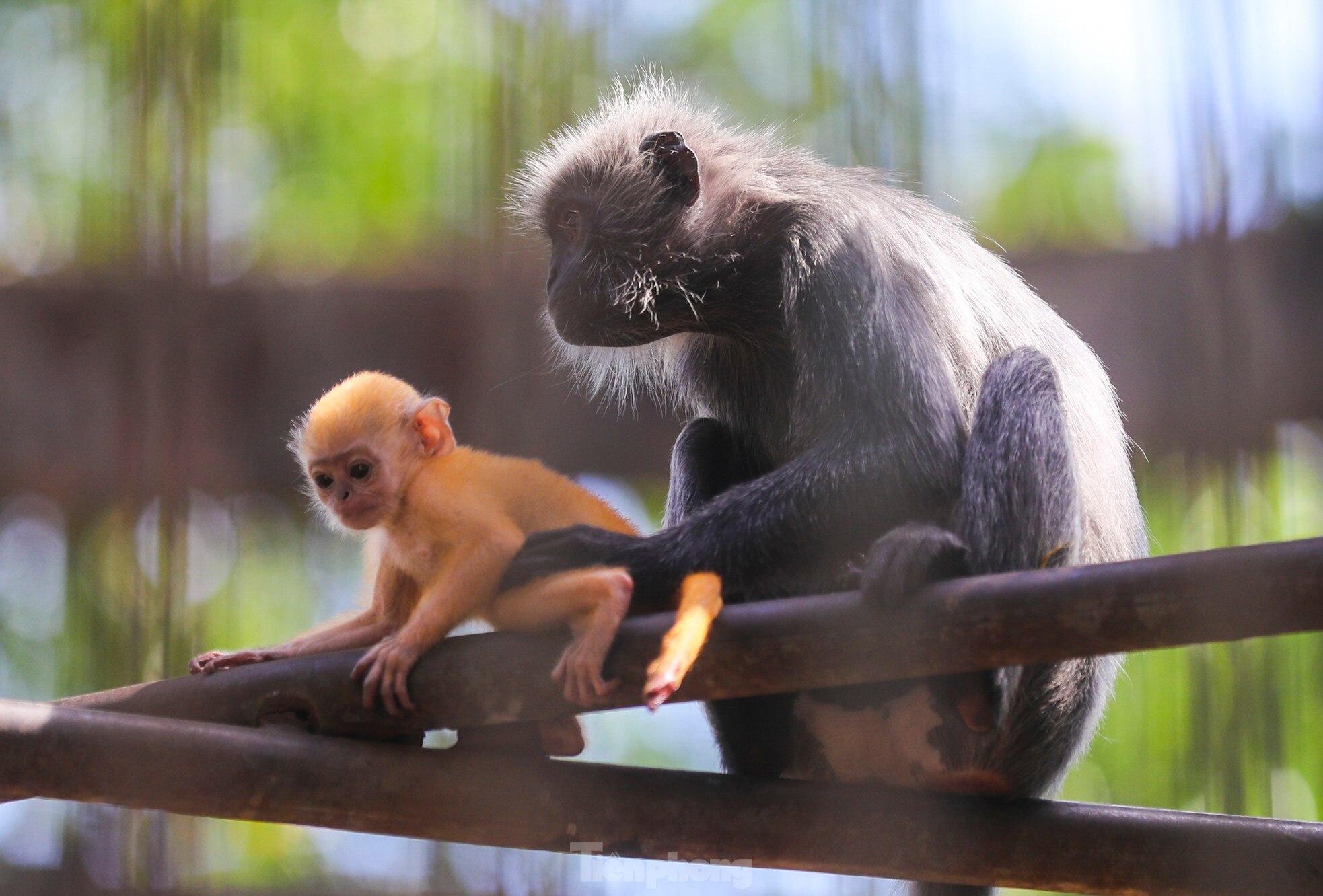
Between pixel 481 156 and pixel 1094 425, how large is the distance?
100 cm

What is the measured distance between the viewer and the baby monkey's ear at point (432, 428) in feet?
4.51

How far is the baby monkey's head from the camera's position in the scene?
1.33 m

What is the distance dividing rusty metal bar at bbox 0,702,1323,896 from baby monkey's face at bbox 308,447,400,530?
0.29 metres

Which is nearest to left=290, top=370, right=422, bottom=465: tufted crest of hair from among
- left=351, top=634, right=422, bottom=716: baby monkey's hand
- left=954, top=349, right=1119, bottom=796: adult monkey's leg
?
left=351, top=634, right=422, bottom=716: baby monkey's hand

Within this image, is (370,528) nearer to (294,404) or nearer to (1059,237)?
(294,404)

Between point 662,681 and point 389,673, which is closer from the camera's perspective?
point 662,681

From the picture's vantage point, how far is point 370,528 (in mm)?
1360

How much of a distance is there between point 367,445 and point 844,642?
63 centimetres

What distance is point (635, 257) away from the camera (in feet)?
5.64

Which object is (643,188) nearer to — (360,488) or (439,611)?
(360,488)

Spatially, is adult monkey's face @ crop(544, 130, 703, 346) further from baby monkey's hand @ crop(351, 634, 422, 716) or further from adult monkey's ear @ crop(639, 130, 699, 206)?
baby monkey's hand @ crop(351, 634, 422, 716)

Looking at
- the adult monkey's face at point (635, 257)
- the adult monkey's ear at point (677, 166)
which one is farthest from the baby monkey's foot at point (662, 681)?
the adult monkey's ear at point (677, 166)

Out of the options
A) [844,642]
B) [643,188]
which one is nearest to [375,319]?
[643,188]

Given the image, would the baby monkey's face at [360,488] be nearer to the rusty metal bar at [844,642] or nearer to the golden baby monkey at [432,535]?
the golden baby monkey at [432,535]
